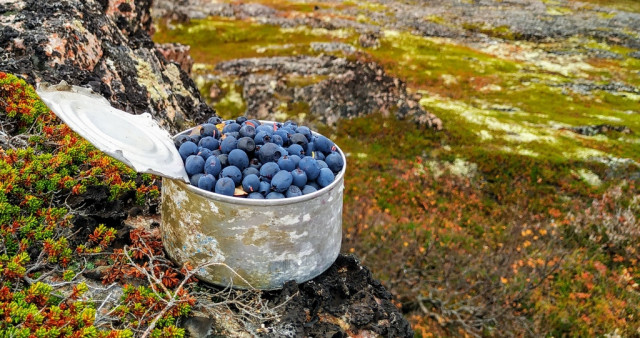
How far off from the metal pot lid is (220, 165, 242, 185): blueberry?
32 cm

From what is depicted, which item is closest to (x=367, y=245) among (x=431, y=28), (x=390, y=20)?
(x=431, y=28)

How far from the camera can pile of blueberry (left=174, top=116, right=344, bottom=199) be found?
12.7 ft

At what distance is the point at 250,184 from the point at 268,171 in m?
0.22

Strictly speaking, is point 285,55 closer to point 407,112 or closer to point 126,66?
point 407,112

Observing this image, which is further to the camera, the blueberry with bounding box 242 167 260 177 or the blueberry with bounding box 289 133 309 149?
the blueberry with bounding box 289 133 309 149

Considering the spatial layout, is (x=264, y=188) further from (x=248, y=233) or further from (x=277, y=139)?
(x=277, y=139)

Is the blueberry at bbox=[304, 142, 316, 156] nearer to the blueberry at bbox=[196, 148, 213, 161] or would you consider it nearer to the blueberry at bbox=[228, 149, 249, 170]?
the blueberry at bbox=[228, 149, 249, 170]

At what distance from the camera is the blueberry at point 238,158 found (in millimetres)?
4051

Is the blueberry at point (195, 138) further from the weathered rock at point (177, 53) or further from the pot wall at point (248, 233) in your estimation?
the weathered rock at point (177, 53)

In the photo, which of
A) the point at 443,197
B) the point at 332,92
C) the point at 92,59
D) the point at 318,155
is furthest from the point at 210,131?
the point at 332,92

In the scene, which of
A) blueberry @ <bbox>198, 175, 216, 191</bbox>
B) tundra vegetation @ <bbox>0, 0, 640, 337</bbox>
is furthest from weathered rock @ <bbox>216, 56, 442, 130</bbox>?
blueberry @ <bbox>198, 175, 216, 191</bbox>

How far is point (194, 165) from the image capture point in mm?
3916

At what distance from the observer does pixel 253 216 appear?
379cm

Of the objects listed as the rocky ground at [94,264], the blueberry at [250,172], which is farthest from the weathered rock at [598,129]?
the blueberry at [250,172]
